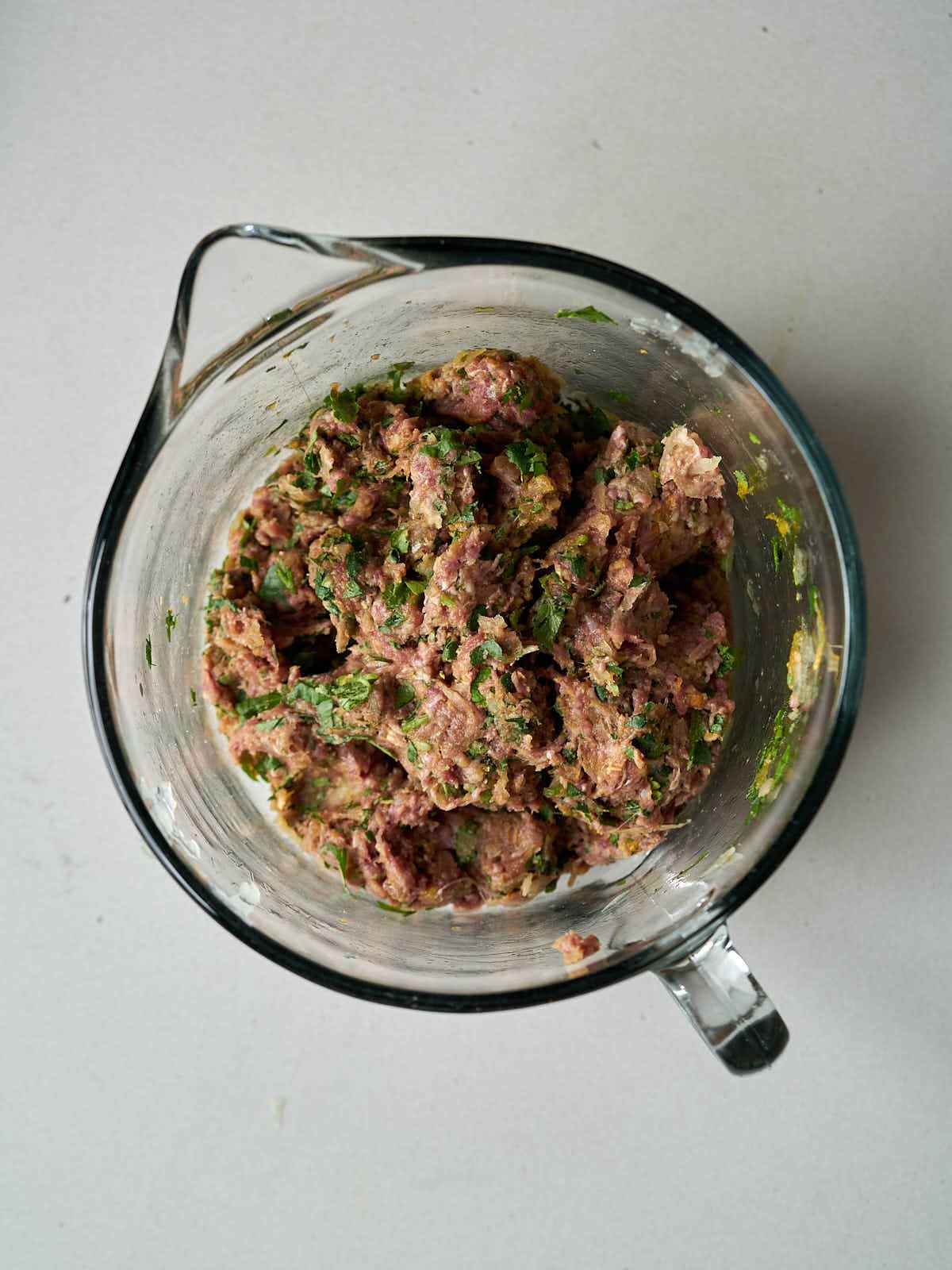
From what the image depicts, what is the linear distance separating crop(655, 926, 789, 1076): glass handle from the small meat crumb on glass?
0.35 feet

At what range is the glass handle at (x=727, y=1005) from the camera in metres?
1.38

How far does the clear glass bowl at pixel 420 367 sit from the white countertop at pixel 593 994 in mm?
442

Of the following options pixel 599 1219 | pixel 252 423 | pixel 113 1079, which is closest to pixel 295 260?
pixel 252 423

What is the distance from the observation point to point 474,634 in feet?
4.14

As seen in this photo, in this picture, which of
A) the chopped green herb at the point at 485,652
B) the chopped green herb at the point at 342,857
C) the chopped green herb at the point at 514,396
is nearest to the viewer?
the chopped green herb at the point at 485,652

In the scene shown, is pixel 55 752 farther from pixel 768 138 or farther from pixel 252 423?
pixel 768 138

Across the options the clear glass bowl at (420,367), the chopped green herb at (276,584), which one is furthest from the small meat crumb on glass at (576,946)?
the chopped green herb at (276,584)

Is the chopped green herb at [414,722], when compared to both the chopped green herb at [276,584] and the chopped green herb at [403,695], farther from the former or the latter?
the chopped green herb at [276,584]

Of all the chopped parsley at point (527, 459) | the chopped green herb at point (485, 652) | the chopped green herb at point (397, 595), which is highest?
the chopped parsley at point (527, 459)

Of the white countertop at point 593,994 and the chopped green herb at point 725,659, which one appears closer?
the chopped green herb at point 725,659

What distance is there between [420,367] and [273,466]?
0.99ft

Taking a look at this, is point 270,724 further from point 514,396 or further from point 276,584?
point 514,396

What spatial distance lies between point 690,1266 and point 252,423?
1.77m

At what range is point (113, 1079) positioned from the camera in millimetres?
1913
